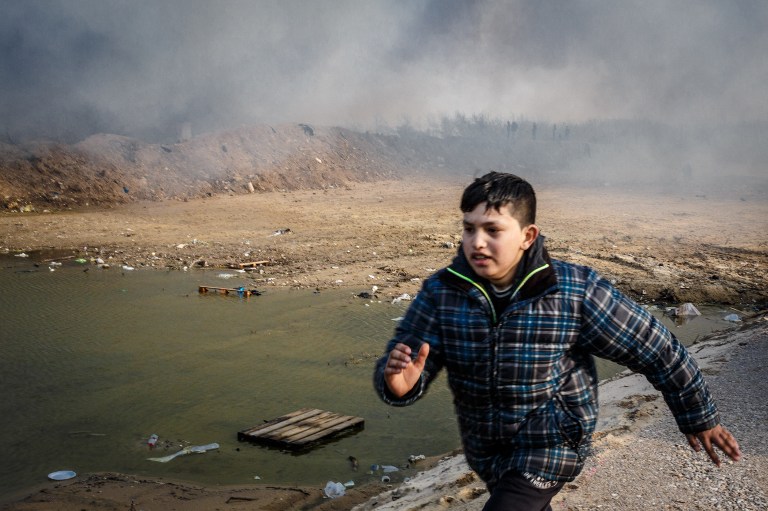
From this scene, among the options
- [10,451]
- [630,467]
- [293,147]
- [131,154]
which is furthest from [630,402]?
[293,147]

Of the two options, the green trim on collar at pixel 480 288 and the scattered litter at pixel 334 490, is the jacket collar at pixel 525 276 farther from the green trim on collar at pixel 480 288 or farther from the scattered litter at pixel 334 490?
the scattered litter at pixel 334 490

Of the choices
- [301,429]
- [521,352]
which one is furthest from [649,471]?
[301,429]

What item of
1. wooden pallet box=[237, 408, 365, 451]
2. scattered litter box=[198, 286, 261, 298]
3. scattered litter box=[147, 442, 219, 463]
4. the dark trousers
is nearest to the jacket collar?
the dark trousers

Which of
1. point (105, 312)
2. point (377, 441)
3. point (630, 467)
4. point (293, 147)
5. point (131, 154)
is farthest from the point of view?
point (293, 147)

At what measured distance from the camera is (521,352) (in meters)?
2.18

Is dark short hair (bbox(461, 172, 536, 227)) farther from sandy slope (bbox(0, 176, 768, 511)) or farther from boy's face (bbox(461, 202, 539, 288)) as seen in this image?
sandy slope (bbox(0, 176, 768, 511))

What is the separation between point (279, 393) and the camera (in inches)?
247

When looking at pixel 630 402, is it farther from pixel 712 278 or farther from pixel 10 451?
pixel 712 278

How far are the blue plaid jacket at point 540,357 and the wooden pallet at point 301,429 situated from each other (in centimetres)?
308

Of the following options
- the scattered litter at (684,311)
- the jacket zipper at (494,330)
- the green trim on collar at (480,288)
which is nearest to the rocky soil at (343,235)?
the scattered litter at (684,311)

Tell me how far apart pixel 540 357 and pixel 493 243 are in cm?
34

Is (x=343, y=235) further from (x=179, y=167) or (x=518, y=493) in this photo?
(x=518, y=493)

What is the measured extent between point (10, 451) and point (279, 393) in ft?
6.43

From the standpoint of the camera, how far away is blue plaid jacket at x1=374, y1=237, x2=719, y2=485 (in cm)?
219
